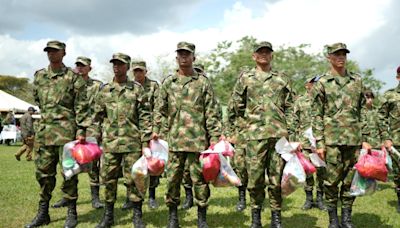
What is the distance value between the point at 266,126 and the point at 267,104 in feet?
1.00

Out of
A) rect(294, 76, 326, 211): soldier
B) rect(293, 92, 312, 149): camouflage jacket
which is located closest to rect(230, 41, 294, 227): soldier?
rect(294, 76, 326, 211): soldier

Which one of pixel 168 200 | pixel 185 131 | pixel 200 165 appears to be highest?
pixel 185 131

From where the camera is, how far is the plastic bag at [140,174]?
560 cm

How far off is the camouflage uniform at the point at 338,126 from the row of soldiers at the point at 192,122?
0.05 ft

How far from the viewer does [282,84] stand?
570cm

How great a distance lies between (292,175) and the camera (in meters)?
5.30

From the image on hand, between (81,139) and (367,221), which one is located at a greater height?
(81,139)

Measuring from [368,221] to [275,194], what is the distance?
2.03 meters

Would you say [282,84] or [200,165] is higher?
[282,84]

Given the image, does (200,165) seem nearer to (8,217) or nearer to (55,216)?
(55,216)

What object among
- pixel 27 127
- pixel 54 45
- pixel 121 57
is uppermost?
pixel 54 45

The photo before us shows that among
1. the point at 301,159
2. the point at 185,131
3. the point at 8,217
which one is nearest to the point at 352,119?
the point at 301,159

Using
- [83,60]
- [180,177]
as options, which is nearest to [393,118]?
[180,177]

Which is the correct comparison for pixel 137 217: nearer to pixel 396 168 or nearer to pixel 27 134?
pixel 396 168
